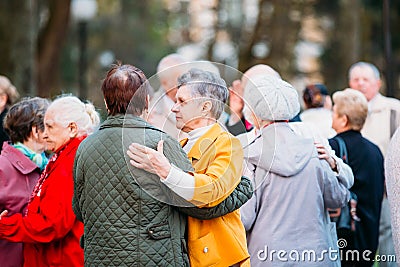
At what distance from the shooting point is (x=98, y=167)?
16.6 ft

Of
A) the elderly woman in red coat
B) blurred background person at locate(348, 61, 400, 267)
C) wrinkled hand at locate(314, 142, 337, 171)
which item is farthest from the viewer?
blurred background person at locate(348, 61, 400, 267)

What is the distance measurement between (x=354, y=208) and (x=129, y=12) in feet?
103

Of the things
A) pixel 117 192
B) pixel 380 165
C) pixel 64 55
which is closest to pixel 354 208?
pixel 380 165

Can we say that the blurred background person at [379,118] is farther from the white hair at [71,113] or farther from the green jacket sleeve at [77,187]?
the green jacket sleeve at [77,187]

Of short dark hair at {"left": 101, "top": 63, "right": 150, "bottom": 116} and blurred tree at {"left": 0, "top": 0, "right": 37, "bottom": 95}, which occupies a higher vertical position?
short dark hair at {"left": 101, "top": 63, "right": 150, "bottom": 116}

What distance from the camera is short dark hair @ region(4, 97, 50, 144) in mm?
6602

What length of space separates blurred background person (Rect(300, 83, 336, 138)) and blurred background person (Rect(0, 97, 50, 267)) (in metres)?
2.81

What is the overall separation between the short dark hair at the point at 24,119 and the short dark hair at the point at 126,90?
164 cm

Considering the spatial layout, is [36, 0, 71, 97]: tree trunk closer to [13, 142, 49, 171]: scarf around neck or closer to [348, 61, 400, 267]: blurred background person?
[348, 61, 400, 267]: blurred background person

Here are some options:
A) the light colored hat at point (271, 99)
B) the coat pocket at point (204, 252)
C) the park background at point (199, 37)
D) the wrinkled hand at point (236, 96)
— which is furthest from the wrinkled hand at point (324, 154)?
the park background at point (199, 37)

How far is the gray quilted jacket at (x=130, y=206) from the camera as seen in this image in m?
4.91

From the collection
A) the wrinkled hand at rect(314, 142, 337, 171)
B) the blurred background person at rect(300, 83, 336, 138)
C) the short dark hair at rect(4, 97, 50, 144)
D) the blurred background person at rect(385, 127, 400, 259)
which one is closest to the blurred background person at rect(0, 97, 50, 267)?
the short dark hair at rect(4, 97, 50, 144)

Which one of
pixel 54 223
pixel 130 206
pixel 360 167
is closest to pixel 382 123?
pixel 360 167

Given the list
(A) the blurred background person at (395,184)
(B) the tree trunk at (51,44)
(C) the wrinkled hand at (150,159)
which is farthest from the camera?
(B) the tree trunk at (51,44)
